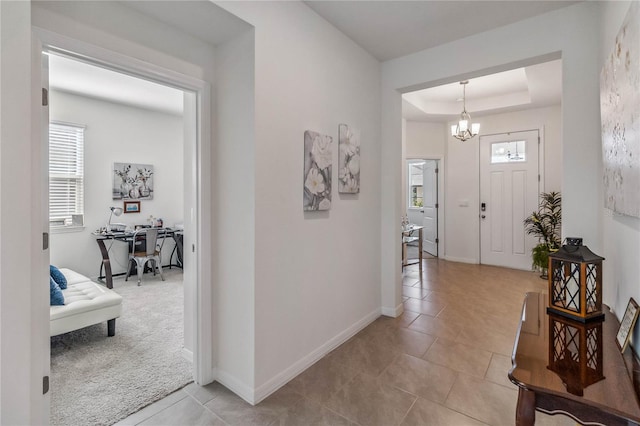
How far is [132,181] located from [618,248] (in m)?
6.02

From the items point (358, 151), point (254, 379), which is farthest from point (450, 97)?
point (254, 379)

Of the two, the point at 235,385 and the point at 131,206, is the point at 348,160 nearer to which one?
the point at 235,385

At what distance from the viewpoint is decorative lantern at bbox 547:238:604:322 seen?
4.39ft

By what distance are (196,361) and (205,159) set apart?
4.67ft

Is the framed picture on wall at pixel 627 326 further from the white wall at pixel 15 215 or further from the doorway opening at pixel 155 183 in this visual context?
the white wall at pixel 15 215

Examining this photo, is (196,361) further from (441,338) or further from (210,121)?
(441,338)

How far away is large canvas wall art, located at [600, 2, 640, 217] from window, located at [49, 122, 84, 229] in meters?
5.91

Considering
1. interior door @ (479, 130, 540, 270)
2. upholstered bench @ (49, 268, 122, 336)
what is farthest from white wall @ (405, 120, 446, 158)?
upholstered bench @ (49, 268, 122, 336)

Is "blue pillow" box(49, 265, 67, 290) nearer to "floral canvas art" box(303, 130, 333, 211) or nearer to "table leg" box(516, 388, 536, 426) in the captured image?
"floral canvas art" box(303, 130, 333, 211)

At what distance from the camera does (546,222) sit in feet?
16.4

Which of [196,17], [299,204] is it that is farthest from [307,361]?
[196,17]

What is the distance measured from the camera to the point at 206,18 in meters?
1.87

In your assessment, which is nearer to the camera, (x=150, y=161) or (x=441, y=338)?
(x=441, y=338)

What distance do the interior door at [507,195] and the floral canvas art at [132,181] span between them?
606 centimetres
